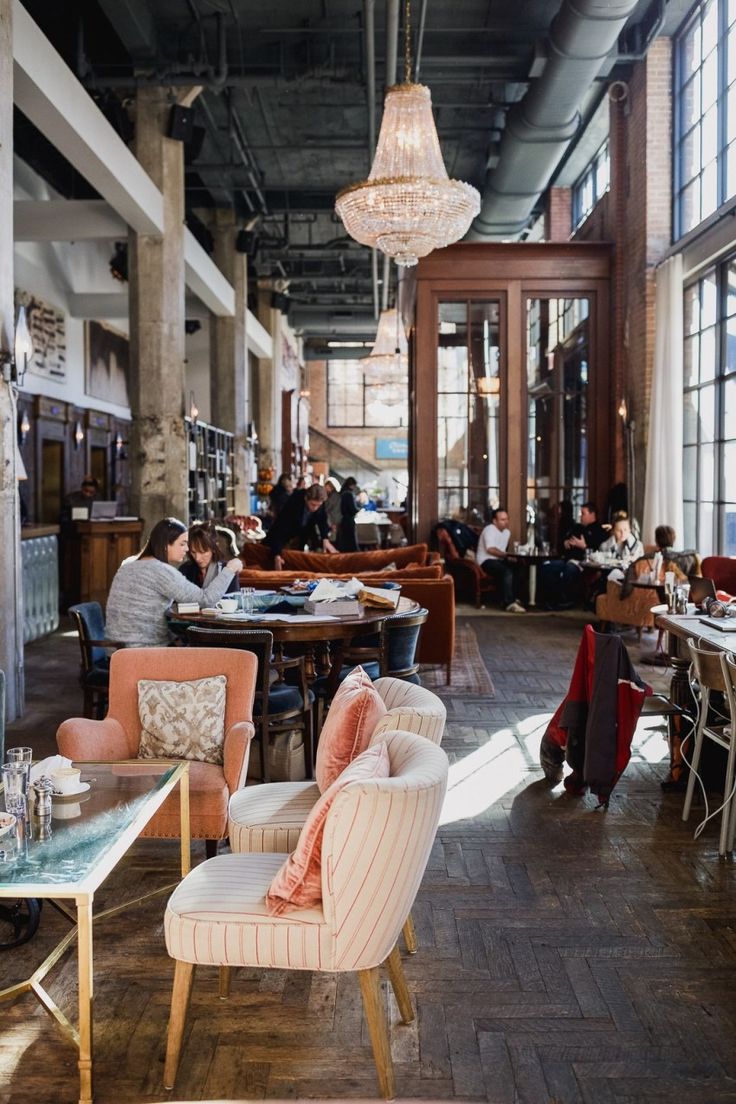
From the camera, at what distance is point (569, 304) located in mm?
12672

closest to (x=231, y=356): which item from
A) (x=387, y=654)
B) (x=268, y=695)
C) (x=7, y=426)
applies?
(x=7, y=426)

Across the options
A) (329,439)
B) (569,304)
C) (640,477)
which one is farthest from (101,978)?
(329,439)

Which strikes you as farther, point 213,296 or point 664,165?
point 213,296

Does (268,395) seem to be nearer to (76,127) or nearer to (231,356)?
(231,356)

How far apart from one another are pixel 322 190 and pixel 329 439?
1468 centimetres

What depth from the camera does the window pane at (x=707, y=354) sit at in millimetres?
9828

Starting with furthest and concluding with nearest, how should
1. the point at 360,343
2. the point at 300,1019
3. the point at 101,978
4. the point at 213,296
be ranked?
the point at 360,343 < the point at 213,296 < the point at 101,978 < the point at 300,1019

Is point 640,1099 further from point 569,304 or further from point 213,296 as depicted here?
point 213,296

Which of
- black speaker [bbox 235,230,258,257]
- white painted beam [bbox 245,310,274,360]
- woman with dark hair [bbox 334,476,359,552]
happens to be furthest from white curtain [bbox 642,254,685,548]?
white painted beam [bbox 245,310,274,360]

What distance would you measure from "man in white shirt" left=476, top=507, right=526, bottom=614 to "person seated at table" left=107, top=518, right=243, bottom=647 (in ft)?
22.6

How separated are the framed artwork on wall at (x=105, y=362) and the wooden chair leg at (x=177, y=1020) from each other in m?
14.4

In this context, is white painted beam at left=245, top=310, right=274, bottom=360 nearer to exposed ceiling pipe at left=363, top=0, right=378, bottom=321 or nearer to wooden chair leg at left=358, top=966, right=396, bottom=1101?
exposed ceiling pipe at left=363, top=0, right=378, bottom=321

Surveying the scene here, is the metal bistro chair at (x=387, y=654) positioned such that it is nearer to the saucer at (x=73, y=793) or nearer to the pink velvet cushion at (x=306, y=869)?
the saucer at (x=73, y=793)

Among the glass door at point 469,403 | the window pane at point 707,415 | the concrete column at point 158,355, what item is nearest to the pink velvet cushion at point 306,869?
the window pane at point 707,415
